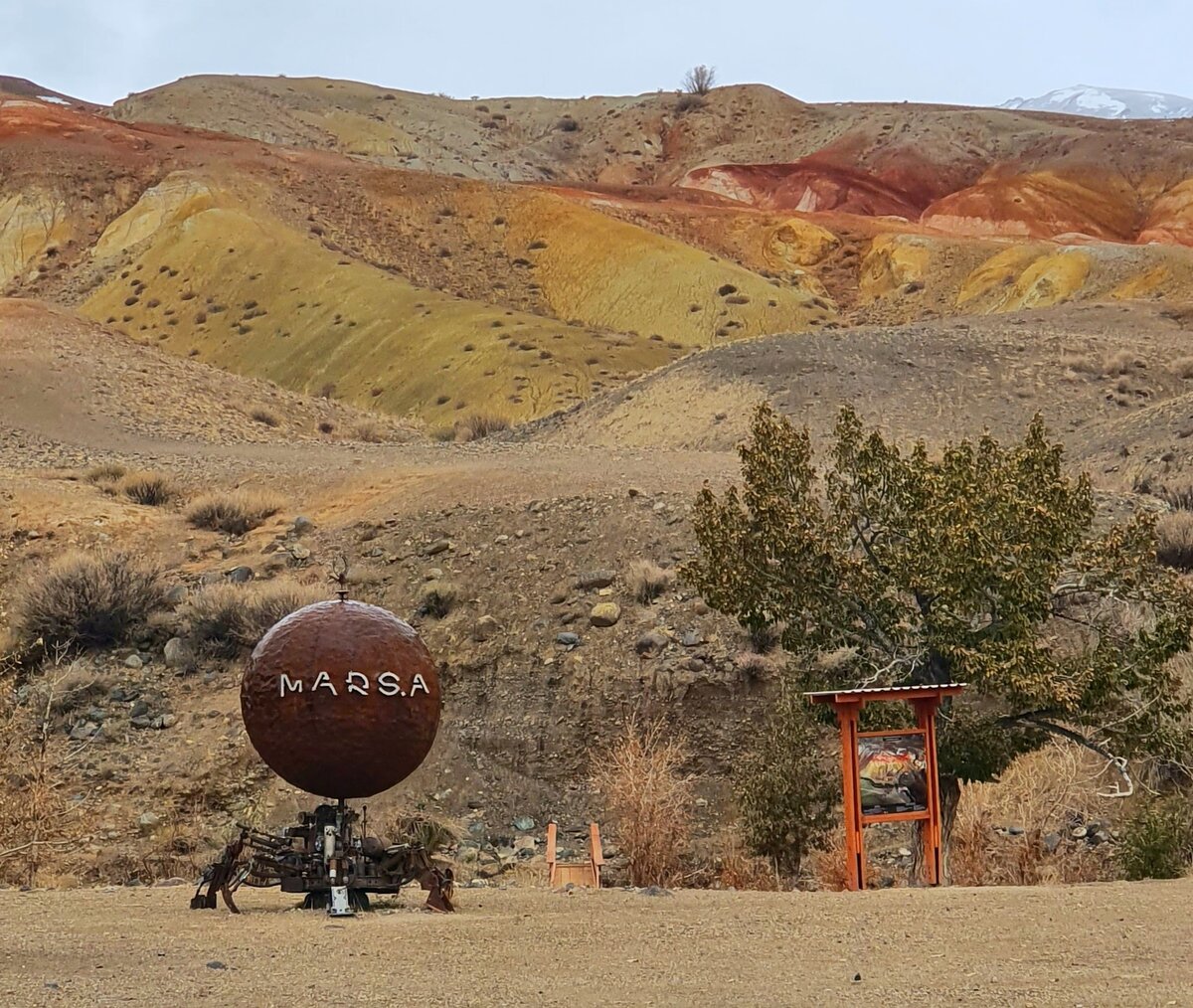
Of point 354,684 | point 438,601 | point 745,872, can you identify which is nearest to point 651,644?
point 438,601

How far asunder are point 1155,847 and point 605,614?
9.93 m

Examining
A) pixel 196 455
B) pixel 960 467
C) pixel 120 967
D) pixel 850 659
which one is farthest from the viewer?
pixel 196 455

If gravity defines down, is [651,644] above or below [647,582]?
below

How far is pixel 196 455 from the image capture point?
35375 mm

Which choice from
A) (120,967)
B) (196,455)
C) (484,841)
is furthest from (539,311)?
(120,967)

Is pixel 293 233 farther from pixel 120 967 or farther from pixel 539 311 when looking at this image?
pixel 120 967

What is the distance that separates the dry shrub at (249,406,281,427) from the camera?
4281 cm

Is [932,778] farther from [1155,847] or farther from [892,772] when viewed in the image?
[1155,847]

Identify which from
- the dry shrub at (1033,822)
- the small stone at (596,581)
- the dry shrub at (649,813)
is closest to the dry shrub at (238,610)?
the small stone at (596,581)

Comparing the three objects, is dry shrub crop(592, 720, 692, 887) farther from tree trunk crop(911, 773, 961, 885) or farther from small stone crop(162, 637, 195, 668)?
small stone crop(162, 637, 195, 668)

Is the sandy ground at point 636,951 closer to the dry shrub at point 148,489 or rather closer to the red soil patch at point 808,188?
the dry shrub at point 148,489

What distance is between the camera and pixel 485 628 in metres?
23.0

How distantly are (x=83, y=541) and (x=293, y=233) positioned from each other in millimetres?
45204

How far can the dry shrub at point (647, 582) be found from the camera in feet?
74.4
